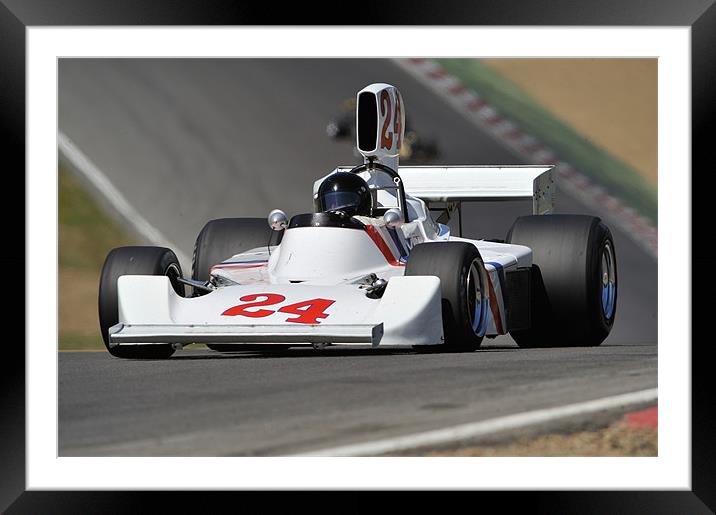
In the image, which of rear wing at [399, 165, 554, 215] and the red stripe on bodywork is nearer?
the red stripe on bodywork

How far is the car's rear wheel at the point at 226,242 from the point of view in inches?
547

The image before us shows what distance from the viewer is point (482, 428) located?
6.83 metres

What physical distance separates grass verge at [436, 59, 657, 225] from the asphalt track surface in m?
1.15

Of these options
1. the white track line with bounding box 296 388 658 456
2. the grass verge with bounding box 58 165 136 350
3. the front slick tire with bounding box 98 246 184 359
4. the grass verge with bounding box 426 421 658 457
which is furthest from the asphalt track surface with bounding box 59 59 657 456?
the grass verge with bounding box 58 165 136 350

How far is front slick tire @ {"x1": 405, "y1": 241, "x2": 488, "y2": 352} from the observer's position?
10977mm

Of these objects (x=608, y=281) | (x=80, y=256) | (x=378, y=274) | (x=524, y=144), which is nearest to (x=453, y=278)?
(x=378, y=274)

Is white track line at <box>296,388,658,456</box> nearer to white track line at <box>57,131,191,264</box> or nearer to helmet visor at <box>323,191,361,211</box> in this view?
helmet visor at <box>323,191,361,211</box>

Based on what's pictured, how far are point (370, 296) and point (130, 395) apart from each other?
10.0ft

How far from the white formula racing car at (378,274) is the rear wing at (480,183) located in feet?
0.06

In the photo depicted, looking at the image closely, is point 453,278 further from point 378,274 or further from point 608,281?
point 608,281
